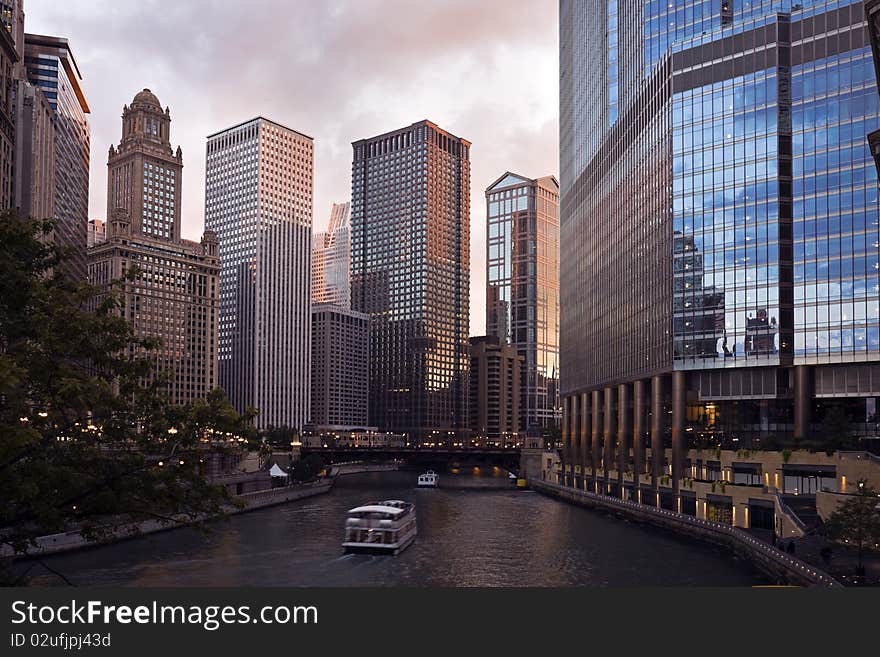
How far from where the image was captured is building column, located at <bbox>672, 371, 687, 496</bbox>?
12306 cm

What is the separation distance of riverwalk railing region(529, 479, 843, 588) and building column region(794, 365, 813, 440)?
736 inches

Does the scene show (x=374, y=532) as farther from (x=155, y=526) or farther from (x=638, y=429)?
(x=638, y=429)

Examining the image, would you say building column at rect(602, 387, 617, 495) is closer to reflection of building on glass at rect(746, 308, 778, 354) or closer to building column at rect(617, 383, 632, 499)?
building column at rect(617, 383, 632, 499)

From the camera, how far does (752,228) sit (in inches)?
4668

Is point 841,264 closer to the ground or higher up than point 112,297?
higher up

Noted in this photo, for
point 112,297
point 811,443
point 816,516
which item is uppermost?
point 112,297

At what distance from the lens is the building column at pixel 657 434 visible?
131 metres

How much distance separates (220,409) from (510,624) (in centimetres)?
1147

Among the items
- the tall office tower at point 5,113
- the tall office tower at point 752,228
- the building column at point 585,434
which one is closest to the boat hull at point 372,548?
the tall office tower at point 752,228

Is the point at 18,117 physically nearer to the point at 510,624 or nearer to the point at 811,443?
the point at 811,443

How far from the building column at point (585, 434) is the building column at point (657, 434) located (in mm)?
44876

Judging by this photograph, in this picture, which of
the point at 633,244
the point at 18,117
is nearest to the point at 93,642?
the point at 633,244

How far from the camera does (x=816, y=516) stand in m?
90.0

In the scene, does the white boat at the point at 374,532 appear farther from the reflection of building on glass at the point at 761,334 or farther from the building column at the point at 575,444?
the building column at the point at 575,444
